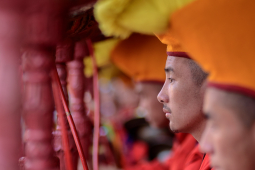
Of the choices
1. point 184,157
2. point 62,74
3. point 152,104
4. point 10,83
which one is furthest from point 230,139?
point 152,104

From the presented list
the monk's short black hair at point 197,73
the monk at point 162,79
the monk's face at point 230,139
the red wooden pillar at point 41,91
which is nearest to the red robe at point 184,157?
the monk at point 162,79

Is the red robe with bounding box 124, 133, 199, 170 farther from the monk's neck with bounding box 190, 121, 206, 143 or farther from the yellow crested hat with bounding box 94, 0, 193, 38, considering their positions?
the yellow crested hat with bounding box 94, 0, 193, 38

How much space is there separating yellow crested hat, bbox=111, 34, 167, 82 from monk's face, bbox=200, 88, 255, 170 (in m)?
0.98

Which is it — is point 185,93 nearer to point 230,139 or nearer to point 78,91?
point 230,139

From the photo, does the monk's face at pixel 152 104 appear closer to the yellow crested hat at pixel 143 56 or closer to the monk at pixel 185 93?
the yellow crested hat at pixel 143 56

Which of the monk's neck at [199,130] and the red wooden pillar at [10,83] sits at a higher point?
the red wooden pillar at [10,83]

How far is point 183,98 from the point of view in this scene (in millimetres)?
1009

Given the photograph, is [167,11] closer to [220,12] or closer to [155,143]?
[220,12]

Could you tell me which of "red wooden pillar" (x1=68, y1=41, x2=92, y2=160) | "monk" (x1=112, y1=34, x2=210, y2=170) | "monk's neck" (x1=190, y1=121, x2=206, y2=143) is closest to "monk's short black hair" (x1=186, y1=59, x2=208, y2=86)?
"monk" (x1=112, y1=34, x2=210, y2=170)

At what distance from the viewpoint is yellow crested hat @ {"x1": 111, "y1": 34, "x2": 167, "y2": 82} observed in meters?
1.62

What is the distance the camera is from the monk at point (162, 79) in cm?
100

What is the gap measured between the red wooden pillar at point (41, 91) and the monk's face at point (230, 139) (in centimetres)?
37

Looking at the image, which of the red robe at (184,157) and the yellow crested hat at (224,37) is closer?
the yellow crested hat at (224,37)

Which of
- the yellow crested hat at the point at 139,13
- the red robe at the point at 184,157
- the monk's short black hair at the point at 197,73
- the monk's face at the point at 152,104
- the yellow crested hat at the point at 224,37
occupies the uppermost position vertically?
the yellow crested hat at the point at 139,13
